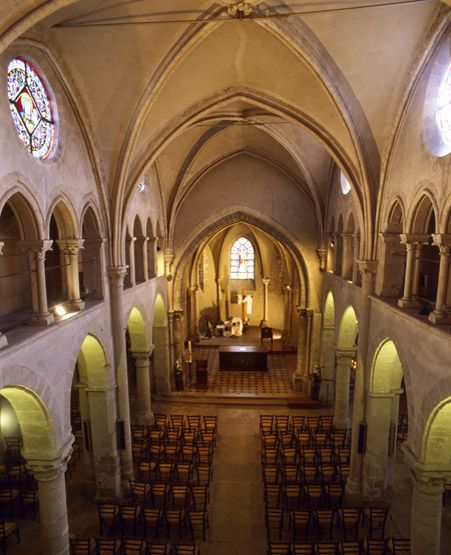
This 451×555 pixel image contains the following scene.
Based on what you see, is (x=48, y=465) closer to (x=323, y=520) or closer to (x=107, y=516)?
(x=107, y=516)

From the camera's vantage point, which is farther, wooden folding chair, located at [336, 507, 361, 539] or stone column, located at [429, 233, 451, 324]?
wooden folding chair, located at [336, 507, 361, 539]

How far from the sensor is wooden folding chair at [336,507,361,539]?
38.9 ft

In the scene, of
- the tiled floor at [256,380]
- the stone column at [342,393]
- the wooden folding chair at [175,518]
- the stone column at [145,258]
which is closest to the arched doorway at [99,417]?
the wooden folding chair at [175,518]

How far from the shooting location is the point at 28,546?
11.8 m

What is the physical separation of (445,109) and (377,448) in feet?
31.2

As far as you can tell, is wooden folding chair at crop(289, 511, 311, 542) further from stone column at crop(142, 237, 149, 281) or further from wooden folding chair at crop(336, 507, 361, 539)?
stone column at crop(142, 237, 149, 281)

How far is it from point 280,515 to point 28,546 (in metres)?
6.91

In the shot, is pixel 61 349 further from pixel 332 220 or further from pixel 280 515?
pixel 332 220

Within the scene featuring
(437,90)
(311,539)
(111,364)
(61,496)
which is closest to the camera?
(437,90)

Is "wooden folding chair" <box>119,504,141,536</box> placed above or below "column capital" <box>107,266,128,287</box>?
below

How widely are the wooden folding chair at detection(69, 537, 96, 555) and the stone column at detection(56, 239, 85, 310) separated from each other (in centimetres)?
581

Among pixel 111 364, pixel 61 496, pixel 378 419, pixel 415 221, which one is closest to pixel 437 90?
pixel 415 221

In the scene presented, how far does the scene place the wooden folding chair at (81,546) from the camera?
10.6m

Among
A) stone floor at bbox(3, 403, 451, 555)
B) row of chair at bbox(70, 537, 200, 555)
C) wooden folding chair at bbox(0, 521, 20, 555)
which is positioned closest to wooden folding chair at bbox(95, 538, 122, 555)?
row of chair at bbox(70, 537, 200, 555)
